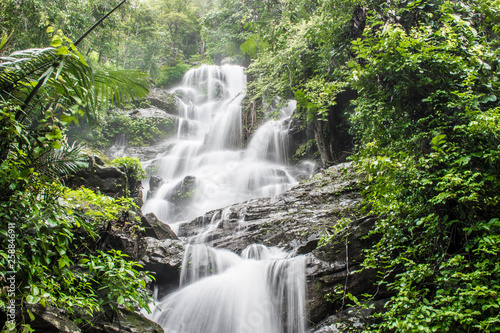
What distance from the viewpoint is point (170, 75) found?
28.3m

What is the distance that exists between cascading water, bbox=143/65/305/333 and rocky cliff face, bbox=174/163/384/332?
31 cm

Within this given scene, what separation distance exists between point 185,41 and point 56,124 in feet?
116

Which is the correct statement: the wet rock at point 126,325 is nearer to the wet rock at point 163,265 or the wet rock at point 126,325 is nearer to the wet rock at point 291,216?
the wet rock at point 163,265

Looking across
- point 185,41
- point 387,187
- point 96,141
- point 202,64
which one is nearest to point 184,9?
point 185,41

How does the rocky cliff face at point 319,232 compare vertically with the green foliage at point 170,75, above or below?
below

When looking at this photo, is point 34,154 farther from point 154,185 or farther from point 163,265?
point 154,185

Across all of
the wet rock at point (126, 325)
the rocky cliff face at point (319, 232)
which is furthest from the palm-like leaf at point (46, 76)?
the rocky cliff face at point (319, 232)

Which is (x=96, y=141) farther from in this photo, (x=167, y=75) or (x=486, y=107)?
(x=486, y=107)

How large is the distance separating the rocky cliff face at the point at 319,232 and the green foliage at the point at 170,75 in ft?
70.8

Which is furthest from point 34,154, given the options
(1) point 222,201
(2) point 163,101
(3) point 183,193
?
(2) point 163,101

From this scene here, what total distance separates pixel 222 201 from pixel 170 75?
64.5ft

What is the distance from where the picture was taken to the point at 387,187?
13.8 feet

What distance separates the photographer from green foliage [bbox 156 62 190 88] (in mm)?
27859

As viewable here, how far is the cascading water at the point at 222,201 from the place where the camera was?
17.8 ft
